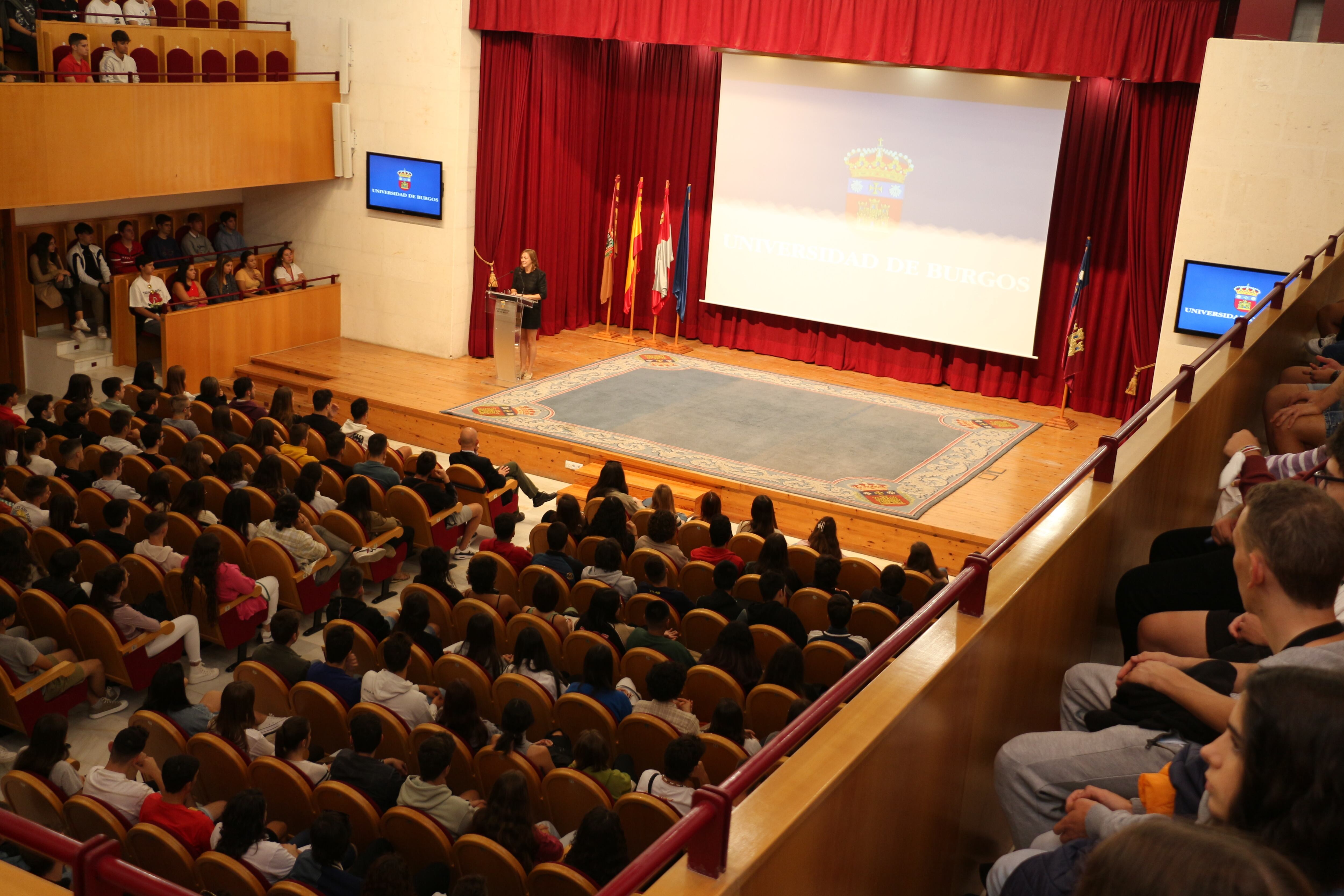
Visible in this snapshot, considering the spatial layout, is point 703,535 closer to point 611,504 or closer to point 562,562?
point 611,504

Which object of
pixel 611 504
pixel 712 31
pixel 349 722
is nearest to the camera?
pixel 349 722

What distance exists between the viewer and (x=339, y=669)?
5141mm

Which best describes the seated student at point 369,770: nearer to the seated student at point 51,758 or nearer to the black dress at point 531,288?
the seated student at point 51,758

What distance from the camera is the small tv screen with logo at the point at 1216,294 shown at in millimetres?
9617

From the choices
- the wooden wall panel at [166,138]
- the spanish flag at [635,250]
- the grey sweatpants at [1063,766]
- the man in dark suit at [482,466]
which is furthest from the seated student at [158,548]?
the spanish flag at [635,250]

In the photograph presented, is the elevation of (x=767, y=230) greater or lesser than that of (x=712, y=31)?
lesser

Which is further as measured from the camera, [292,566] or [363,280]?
[363,280]

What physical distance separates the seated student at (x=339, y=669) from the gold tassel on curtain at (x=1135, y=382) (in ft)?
28.1

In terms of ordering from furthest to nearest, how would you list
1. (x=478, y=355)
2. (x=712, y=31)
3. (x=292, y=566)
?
(x=478, y=355) → (x=712, y=31) → (x=292, y=566)

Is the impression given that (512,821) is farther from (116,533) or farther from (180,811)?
(116,533)

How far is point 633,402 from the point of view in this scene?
38.0ft

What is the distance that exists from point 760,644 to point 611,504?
1735 millimetres

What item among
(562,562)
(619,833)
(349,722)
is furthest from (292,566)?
(619,833)

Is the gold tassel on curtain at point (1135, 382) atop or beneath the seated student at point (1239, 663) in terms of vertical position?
beneath
